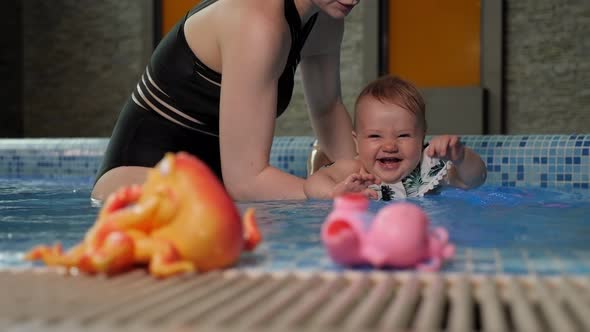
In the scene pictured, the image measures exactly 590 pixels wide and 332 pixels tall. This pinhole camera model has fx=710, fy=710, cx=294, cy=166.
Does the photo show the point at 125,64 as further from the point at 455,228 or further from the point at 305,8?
the point at 455,228

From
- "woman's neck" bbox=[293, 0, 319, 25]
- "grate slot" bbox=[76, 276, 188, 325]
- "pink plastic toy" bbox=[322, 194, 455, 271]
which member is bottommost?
"grate slot" bbox=[76, 276, 188, 325]

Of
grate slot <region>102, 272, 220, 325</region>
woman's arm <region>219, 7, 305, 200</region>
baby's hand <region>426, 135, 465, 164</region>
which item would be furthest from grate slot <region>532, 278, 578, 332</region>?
baby's hand <region>426, 135, 465, 164</region>

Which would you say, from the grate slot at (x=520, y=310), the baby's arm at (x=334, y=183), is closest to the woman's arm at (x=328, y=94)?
the baby's arm at (x=334, y=183)

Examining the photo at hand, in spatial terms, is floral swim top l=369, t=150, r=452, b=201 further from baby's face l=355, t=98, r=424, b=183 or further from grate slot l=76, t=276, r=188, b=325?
grate slot l=76, t=276, r=188, b=325

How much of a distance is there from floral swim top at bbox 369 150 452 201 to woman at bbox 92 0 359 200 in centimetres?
34

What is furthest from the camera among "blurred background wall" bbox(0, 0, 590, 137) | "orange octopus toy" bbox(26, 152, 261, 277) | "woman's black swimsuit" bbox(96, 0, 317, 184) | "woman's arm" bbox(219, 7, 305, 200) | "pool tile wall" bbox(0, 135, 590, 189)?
"blurred background wall" bbox(0, 0, 590, 137)

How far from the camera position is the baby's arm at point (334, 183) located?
7.51ft

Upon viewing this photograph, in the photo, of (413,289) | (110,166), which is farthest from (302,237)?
(110,166)

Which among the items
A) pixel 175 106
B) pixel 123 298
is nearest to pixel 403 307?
pixel 123 298

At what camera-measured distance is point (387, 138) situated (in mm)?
2994

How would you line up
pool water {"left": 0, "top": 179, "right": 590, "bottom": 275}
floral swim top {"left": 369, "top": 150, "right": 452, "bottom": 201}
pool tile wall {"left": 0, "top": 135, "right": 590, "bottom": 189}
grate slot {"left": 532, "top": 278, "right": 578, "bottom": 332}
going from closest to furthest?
1. grate slot {"left": 532, "top": 278, "right": 578, "bottom": 332}
2. pool water {"left": 0, "top": 179, "right": 590, "bottom": 275}
3. floral swim top {"left": 369, "top": 150, "right": 452, "bottom": 201}
4. pool tile wall {"left": 0, "top": 135, "right": 590, "bottom": 189}

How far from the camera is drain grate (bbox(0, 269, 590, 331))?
92cm

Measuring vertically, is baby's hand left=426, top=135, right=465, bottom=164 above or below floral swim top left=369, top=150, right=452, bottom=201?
above

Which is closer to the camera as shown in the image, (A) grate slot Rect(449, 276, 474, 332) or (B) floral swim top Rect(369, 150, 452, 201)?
(A) grate slot Rect(449, 276, 474, 332)
